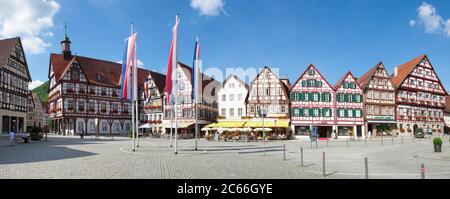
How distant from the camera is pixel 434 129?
2250 inches

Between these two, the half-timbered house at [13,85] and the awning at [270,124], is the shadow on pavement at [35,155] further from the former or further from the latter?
the half-timbered house at [13,85]

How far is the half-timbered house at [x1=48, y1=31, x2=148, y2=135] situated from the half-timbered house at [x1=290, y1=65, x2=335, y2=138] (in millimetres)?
34315

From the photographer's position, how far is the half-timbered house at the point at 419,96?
175 ft

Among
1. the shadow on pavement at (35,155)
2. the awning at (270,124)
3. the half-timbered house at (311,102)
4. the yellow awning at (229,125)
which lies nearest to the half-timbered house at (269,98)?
the awning at (270,124)

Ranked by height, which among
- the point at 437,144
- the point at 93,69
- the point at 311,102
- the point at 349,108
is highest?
the point at 93,69

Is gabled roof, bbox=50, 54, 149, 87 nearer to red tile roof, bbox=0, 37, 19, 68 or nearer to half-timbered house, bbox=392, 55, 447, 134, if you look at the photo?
red tile roof, bbox=0, 37, 19, 68

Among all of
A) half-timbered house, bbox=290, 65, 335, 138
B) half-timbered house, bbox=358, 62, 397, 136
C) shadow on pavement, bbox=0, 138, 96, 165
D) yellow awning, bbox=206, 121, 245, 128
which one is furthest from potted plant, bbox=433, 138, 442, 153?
half-timbered house, bbox=358, 62, 397, 136

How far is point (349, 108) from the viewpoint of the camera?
4869 centimetres

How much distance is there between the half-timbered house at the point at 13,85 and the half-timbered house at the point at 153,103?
1928cm

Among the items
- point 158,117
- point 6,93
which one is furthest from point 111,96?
point 6,93

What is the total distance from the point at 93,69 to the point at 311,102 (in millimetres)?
41762

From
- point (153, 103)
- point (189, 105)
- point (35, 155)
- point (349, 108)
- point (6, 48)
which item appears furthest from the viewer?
point (153, 103)

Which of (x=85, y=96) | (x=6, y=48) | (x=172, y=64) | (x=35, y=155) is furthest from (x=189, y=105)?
(x=35, y=155)

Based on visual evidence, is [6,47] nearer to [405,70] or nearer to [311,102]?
[311,102]
